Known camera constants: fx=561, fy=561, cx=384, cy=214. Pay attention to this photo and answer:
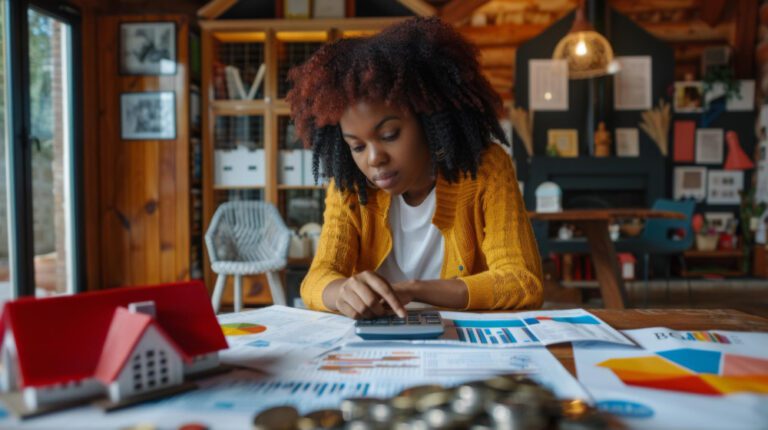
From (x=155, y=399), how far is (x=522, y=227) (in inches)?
35.7

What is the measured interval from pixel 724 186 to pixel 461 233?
4771mm

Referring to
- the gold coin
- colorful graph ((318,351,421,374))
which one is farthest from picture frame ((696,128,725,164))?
the gold coin

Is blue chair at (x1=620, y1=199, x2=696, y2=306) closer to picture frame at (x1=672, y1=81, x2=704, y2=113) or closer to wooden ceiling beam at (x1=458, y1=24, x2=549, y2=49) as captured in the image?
picture frame at (x1=672, y1=81, x2=704, y2=113)

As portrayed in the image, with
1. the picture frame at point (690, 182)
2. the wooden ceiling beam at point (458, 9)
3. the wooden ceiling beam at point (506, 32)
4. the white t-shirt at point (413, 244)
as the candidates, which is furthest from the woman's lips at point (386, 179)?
the picture frame at point (690, 182)

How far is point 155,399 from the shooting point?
1.94 ft

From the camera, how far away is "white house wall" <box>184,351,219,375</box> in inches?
26.3

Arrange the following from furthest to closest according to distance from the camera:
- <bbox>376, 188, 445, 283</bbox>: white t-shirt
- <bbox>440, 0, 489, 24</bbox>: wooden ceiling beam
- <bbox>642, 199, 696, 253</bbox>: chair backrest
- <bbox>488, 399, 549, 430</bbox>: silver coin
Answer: <bbox>440, 0, 489, 24</bbox>: wooden ceiling beam
<bbox>642, 199, 696, 253</bbox>: chair backrest
<bbox>376, 188, 445, 283</bbox>: white t-shirt
<bbox>488, 399, 549, 430</bbox>: silver coin

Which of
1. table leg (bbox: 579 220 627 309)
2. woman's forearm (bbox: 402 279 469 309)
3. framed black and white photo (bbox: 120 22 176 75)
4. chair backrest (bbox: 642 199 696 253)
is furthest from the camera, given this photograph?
chair backrest (bbox: 642 199 696 253)

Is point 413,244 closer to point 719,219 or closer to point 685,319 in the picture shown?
point 685,319

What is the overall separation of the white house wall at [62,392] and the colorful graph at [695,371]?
586mm

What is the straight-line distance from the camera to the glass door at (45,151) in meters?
3.11

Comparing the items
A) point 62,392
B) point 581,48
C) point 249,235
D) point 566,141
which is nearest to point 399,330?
point 62,392

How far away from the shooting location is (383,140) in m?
1.18

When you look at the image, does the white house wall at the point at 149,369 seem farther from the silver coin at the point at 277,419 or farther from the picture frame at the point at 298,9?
the picture frame at the point at 298,9
